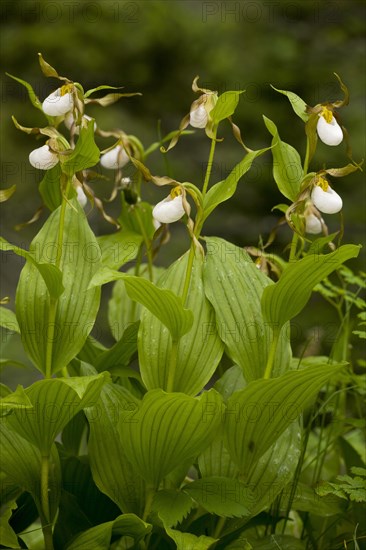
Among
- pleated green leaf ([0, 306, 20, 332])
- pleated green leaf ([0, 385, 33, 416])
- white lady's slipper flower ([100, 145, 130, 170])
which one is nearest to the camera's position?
pleated green leaf ([0, 385, 33, 416])

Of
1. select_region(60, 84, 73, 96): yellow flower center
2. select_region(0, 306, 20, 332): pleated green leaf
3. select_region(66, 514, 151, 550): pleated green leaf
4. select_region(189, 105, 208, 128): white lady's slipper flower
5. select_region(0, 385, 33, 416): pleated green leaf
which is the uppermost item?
select_region(60, 84, 73, 96): yellow flower center

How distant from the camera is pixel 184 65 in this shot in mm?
2424

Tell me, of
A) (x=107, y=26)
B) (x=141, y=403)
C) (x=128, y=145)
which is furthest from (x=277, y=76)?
(x=141, y=403)

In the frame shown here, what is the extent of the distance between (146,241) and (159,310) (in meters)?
0.30

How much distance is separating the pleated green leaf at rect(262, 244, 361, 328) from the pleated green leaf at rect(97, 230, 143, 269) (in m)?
0.28

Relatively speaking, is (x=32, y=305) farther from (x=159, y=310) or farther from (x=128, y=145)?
(x=128, y=145)

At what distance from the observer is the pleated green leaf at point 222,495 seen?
3.49ft

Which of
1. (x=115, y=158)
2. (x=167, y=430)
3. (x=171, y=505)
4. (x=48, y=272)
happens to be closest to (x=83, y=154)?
(x=48, y=272)

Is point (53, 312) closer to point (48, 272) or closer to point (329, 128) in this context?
point (48, 272)

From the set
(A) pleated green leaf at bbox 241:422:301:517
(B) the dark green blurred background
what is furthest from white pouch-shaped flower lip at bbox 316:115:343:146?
(B) the dark green blurred background

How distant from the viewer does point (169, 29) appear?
2.39 m

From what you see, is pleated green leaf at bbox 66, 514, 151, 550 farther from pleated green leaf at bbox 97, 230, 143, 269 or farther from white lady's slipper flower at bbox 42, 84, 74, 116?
Result: white lady's slipper flower at bbox 42, 84, 74, 116

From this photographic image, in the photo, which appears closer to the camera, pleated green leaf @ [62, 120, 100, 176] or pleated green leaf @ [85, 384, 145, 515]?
pleated green leaf @ [62, 120, 100, 176]

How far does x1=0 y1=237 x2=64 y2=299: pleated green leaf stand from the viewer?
1053 mm
